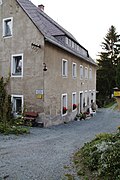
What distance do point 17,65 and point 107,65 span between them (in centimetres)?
2899

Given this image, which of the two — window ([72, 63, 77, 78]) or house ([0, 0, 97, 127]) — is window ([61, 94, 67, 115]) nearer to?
house ([0, 0, 97, 127])

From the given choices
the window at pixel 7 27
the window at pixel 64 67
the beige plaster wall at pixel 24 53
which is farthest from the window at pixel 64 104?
the window at pixel 7 27

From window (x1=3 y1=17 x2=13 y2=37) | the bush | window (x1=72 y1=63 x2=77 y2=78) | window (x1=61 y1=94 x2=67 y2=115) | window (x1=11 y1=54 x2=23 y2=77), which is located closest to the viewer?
the bush

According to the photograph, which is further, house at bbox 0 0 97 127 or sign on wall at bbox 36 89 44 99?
house at bbox 0 0 97 127

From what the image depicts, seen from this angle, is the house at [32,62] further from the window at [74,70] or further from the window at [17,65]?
the window at [74,70]

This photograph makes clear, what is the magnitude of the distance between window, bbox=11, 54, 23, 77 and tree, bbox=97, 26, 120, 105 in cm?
2495

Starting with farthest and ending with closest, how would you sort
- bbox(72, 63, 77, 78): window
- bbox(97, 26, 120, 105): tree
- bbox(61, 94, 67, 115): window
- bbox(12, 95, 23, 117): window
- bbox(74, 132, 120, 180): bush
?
bbox(97, 26, 120, 105): tree, bbox(72, 63, 77, 78): window, bbox(61, 94, 67, 115): window, bbox(12, 95, 23, 117): window, bbox(74, 132, 120, 180): bush

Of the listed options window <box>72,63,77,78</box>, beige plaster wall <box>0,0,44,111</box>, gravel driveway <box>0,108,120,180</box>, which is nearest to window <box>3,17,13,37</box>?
beige plaster wall <box>0,0,44,111</box>

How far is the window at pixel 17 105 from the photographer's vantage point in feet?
51.8

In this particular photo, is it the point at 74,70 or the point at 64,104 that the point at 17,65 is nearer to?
the point at 64,104

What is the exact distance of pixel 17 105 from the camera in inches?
639

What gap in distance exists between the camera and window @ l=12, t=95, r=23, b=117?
15.8 meters

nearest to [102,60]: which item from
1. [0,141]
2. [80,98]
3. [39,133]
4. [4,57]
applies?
[80,98]

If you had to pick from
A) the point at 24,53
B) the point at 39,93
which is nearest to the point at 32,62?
the point at 24,53
